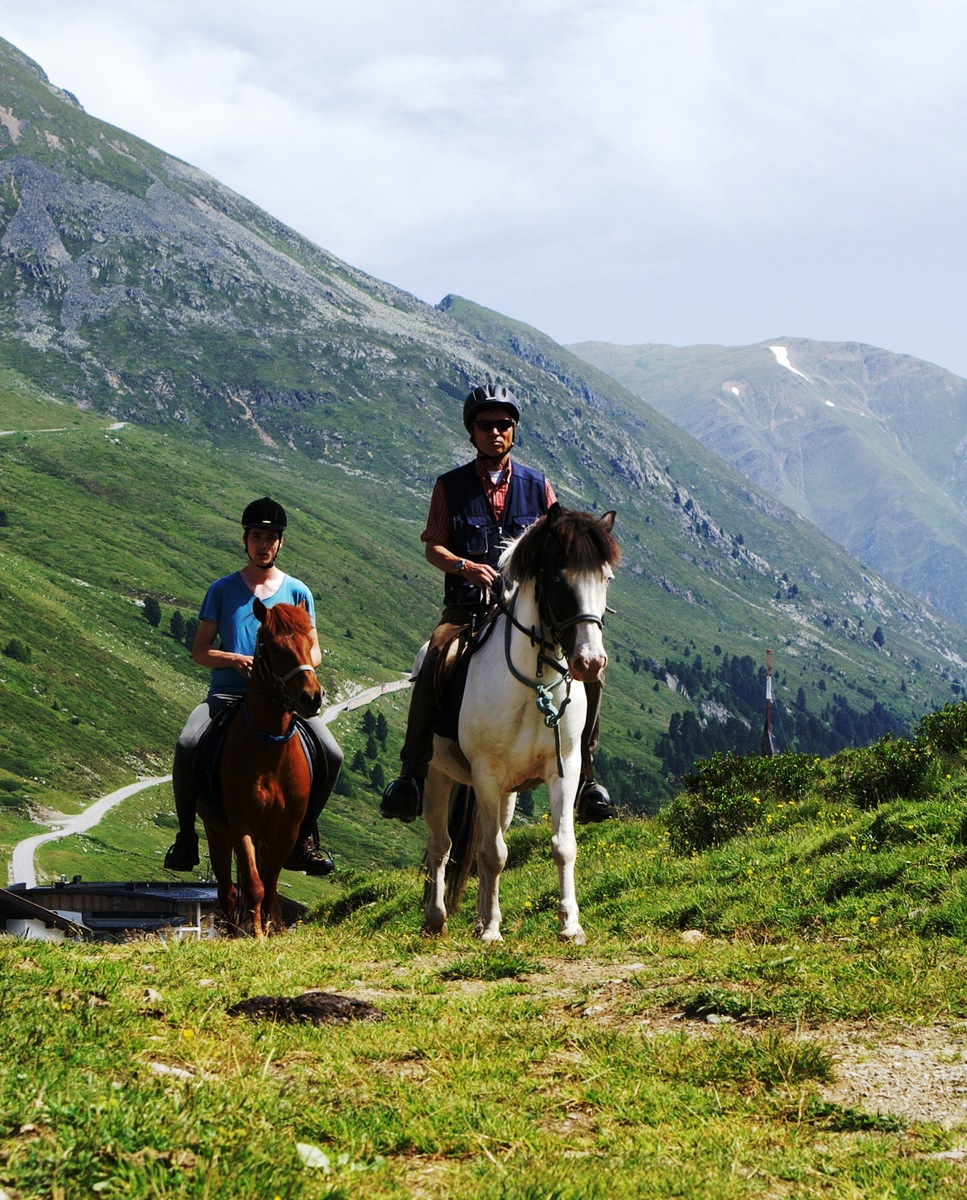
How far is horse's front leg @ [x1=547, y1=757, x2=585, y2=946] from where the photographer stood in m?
12.6

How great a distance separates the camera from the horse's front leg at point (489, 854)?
13.0 meters

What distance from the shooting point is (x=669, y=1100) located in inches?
261

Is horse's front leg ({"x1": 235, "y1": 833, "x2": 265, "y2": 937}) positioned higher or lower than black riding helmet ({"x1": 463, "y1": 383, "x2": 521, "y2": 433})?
lower

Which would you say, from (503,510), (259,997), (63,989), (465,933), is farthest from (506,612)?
(63,989)

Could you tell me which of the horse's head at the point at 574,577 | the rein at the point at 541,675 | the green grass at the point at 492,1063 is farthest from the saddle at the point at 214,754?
the horse's head at the point at 574,577

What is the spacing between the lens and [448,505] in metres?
14.2

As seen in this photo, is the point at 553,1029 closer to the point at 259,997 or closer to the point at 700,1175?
the point at 259,997

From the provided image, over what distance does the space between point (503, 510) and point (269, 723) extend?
3724mm

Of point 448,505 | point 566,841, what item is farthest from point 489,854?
point 448,505

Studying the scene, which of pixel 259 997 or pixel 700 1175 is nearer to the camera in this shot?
pixel 700 1175

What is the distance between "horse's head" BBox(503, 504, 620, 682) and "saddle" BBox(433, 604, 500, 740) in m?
1.27

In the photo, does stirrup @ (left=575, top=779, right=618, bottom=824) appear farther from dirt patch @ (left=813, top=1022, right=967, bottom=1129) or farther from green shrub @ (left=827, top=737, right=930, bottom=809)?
green shrub @ (left=827, top=737, right=930, bottom=809)

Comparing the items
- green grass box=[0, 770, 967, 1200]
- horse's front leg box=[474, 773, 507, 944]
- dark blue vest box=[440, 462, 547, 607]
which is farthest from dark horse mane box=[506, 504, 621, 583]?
green grass box=[0, 770, 967, 1200]

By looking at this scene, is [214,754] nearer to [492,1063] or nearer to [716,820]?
[492,1063]
